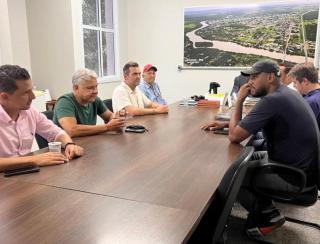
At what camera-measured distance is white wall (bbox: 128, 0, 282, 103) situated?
5.58 metres

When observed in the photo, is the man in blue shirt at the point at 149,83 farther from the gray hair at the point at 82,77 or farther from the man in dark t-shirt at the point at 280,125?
the man in dark t-shirt at the point at 280,125

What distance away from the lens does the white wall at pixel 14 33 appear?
389 cm

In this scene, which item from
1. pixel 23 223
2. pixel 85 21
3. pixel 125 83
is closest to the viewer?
pixel 23 223

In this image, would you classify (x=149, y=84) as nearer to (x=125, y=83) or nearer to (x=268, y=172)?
(x=125, y=83)

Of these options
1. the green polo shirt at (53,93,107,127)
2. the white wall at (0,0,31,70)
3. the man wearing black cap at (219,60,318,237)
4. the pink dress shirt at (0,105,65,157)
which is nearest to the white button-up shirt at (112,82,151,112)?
the green polo shirt at (53,93,107,127)

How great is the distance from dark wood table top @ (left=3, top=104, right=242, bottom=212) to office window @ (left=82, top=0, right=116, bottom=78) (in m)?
3.30

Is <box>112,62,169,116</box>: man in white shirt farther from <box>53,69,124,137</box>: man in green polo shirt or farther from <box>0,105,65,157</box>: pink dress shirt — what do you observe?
<box>0,105,65,157</box>: pink dress shirt

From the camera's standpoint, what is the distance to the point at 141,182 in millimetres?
1326

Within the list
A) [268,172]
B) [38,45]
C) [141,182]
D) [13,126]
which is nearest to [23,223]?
[141,182]

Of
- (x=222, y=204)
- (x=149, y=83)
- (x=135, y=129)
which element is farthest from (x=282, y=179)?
(x=149, y=83)

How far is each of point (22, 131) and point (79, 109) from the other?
642 mm

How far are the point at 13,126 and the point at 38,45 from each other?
3180mm

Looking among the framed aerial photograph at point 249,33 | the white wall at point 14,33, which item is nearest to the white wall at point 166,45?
the framed aerial photograph at point 249,33

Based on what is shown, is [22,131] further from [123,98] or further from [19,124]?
[123,98]
